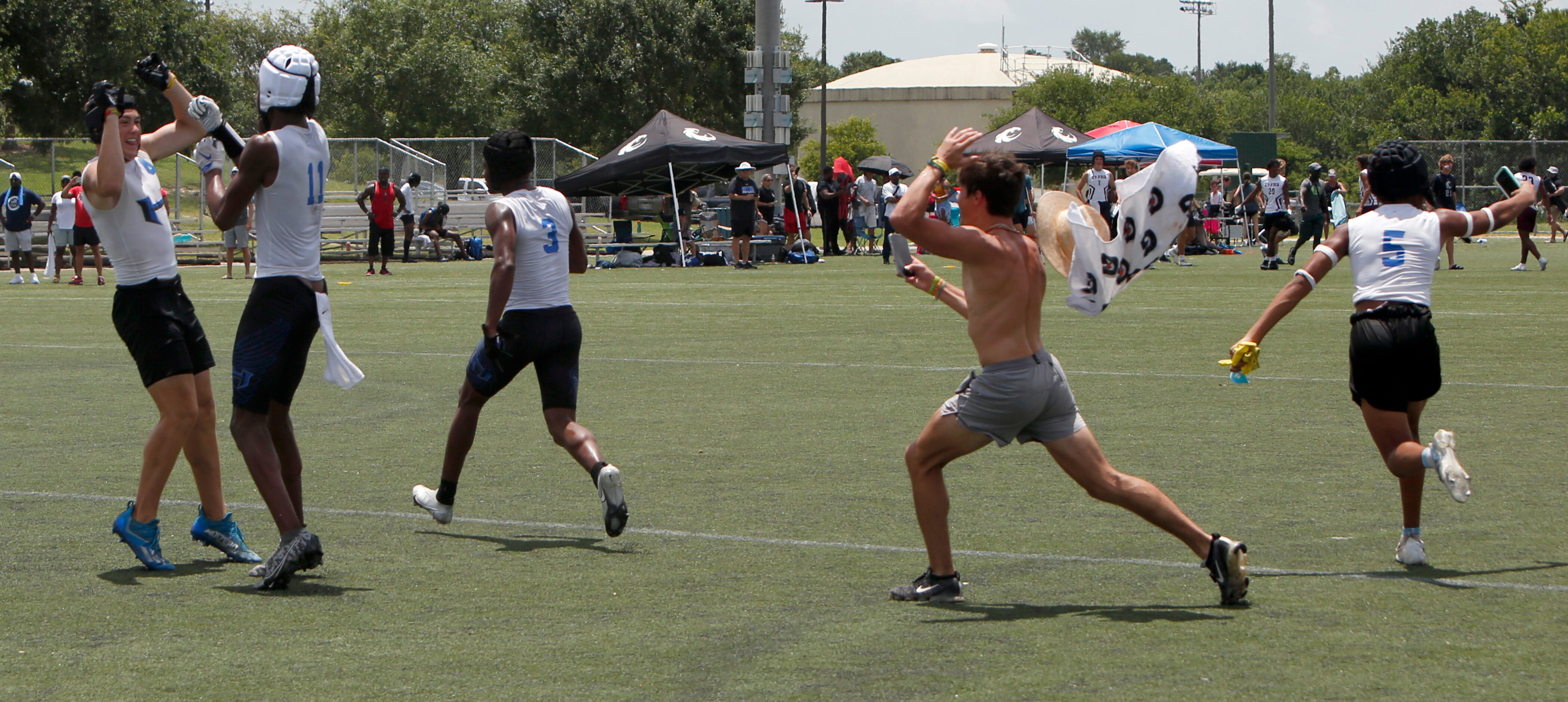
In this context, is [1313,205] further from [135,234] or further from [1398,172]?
[135,234]

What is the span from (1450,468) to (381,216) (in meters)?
24.8

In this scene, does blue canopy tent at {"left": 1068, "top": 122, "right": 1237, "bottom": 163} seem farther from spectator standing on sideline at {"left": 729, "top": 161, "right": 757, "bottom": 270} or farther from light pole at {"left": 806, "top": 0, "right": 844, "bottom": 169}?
light pole at {"left": 806, "top": 0, "right": 844, "bottom": 169}

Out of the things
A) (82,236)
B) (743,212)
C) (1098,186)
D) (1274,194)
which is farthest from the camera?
(743,212)

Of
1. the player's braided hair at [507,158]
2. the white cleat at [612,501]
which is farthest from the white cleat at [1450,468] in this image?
the player's braided hair at [507,158]

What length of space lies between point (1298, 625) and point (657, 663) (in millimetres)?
2072

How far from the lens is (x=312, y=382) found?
39.0 ft

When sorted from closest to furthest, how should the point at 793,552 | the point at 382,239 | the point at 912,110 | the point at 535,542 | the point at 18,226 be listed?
the point at 793,552 < the point at 535,542 < the point at 18,226 < the point at 382,239 < the point at 912,110

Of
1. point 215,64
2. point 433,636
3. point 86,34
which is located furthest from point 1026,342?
point 215,64

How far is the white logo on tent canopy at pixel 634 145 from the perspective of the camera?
29.2 m

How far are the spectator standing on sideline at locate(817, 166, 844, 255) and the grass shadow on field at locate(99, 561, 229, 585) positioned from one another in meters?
26.8

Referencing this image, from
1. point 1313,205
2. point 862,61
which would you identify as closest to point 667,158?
point 1313,205

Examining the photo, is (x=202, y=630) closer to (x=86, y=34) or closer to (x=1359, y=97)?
(x=86, y=34)

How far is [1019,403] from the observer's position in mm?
5102

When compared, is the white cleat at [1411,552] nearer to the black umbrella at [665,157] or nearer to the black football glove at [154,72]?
the black football glove at [154,72]
